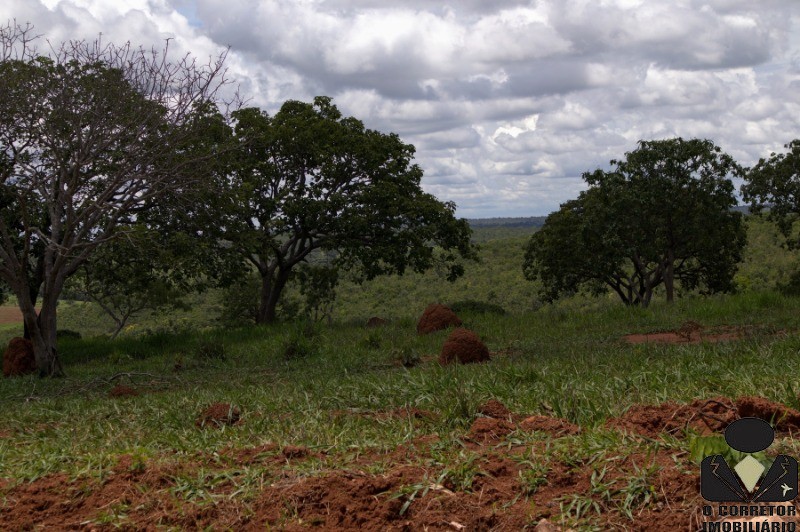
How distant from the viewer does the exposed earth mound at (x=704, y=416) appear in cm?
410

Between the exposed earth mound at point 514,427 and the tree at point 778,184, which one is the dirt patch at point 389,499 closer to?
the exposed earth mound at point 514,427

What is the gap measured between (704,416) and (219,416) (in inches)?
152

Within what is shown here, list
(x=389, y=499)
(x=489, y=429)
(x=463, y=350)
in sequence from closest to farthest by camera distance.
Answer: (x=389, y=499)
(x=489, y=429)
(x=463, y=350)

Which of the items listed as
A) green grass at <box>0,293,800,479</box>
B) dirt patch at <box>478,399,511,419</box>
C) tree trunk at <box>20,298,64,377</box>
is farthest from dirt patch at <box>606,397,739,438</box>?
tree trunk at <box>20,298,64,377</box>

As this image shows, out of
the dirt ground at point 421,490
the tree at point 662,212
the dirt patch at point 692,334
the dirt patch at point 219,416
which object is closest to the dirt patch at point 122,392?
the dirt patch at point 219,416

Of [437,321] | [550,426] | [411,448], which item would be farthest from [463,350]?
[411,448]

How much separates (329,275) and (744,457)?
76.1 feet

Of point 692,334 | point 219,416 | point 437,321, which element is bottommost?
point 692,334

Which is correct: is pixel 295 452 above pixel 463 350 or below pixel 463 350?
above

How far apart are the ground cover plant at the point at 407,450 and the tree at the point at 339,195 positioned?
43.4 feet

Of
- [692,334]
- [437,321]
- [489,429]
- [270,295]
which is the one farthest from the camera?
[270,295]

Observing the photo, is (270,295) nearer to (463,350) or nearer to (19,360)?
(19,360)

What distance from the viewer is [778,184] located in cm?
2769

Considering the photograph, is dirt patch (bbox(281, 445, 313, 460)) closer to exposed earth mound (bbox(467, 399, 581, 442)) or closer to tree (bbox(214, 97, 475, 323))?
exposed earth mound (bbox(467, 399, 581, 442))
